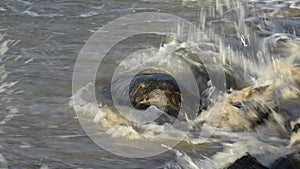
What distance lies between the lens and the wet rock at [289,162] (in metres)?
3.76

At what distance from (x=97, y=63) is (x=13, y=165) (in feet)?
7.58

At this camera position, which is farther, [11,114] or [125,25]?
[125,25]

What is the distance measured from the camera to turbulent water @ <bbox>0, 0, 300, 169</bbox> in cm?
455

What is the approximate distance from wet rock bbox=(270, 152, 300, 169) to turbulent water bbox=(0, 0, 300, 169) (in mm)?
227

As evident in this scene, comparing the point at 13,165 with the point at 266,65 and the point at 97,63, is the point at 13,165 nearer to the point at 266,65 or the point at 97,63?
the point at 97,63

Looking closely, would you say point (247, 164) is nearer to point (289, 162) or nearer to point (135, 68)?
point (289, 162)

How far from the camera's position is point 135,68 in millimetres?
6148

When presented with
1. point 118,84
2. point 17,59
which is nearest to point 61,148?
point 118,84

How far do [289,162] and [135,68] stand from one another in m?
2.61

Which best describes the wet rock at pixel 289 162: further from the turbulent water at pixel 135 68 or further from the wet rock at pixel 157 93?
the wet rock at pixel 157 93

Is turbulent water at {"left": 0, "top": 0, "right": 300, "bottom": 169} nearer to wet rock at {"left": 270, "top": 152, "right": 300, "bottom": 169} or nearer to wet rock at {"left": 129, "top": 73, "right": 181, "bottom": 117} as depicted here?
wet rock at {"left": 129, "top": 73, "right": 181, "bottom": 117}

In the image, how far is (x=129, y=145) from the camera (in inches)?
185

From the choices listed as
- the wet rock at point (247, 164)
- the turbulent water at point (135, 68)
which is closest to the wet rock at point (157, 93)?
the turbulent water at point (135, 68)

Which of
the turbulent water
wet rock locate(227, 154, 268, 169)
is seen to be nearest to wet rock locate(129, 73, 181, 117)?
the turbulent water
